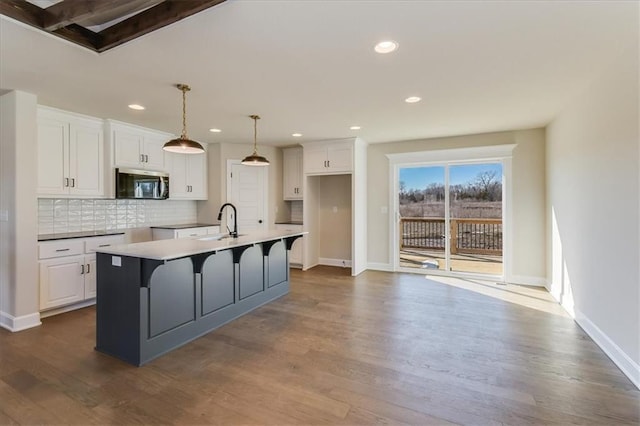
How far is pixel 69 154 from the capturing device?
388 centimetres

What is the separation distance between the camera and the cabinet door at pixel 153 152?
4777 mm

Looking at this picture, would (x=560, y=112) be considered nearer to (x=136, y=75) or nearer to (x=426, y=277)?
(x=426, y=277)

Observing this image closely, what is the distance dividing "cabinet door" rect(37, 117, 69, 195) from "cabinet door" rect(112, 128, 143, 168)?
574 millimetres

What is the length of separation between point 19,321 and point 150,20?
130 inches

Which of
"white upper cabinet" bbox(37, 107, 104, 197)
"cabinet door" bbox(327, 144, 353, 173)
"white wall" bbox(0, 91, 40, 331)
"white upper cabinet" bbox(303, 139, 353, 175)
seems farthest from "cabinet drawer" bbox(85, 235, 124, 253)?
"cabinet door" bbox(327, 144, 353, 173)

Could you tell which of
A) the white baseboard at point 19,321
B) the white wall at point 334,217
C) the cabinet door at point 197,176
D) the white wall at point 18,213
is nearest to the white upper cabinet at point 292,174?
the white wall at point 334,217

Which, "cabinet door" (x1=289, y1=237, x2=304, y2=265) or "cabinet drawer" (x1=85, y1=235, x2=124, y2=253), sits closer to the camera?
Result: "cabinet drawer" (x1=85, y1=235, x2=124, y2=253)

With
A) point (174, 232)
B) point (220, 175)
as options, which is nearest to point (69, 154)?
point (174, 232)

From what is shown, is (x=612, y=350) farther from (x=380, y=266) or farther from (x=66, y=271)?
(x=66, y=271)

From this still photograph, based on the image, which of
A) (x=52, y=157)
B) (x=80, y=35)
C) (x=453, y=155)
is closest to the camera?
(x=80, y=35)

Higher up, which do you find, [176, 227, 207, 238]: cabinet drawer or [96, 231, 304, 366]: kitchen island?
[176, 227, 207, 238]: cabinet drawer

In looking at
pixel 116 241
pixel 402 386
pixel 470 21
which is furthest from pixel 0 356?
pixel 470 21

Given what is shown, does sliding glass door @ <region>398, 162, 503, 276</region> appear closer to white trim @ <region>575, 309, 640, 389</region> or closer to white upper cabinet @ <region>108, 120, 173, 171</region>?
white trim @ <region>575, 309, 640, 389</region>

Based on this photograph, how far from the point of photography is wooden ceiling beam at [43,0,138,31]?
1.80 m
